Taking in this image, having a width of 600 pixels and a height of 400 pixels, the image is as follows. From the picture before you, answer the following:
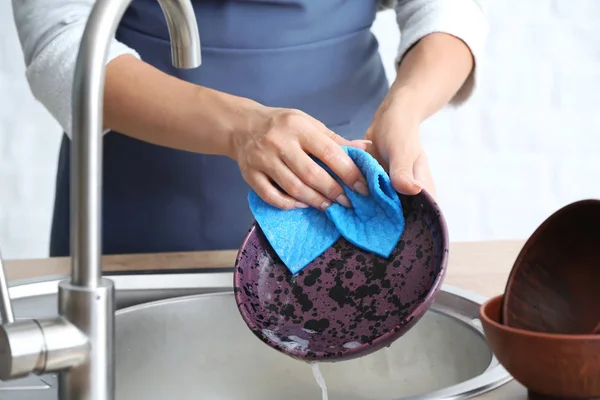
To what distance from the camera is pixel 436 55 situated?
3.33ft

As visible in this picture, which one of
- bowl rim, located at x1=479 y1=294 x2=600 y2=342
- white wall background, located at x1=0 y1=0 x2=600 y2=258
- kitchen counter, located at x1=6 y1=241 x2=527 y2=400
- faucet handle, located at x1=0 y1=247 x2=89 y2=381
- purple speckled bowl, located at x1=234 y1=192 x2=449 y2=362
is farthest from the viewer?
white wall background, located at x1=0 y1=0 x2=600 y2=258

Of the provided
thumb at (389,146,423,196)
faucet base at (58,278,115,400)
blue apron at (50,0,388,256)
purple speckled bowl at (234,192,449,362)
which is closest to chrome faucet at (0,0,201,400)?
faucet base at (58,278,115,400)

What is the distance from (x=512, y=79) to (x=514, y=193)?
28 centimetres

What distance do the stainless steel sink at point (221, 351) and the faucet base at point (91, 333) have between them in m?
0.45

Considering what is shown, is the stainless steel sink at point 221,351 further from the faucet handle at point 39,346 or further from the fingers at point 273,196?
the faucet handle at point 39,346

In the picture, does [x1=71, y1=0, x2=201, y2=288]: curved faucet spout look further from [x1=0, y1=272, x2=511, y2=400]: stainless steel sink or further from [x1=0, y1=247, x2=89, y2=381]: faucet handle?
[x1=0, y1=272, x2=511, y2=400]: stainless steel sink

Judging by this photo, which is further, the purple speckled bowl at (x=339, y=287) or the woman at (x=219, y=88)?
the woman at (x=219, y=88)

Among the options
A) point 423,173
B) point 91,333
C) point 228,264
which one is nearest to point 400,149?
point 423,173

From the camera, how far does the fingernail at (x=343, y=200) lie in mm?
746

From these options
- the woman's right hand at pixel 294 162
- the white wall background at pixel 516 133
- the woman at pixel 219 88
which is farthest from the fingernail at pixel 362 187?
the white wall background at pixel 516 133

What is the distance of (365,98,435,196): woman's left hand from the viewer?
705mm

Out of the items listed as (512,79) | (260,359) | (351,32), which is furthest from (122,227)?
(512,79)

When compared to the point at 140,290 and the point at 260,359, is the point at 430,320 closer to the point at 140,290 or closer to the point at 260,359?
the point at 260,359

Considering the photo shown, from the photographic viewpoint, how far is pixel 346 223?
73 centimetres
